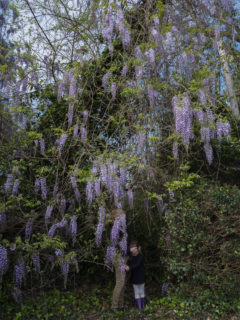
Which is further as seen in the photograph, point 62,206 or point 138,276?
point 62,206

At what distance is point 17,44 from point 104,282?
15.3 ft

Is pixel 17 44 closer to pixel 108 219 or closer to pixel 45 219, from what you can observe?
pixel 45 219

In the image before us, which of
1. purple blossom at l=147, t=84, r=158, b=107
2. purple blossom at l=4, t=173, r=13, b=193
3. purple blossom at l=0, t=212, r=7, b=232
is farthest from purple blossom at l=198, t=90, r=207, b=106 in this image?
purple blossom at l=0, t=212, r=7, b=232

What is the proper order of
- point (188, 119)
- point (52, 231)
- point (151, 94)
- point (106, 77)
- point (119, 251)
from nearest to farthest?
point (188, 119)
point (52, 231)
point (119, 251)
point (151, 94)
point (106, 77)

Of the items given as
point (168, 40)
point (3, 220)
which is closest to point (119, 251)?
point (3, 220)

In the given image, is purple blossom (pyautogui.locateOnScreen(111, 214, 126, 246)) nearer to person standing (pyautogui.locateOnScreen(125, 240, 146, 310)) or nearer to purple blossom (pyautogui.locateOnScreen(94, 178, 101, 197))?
purple blossom (pyautogui.locateOnScreen(94, 178, 101, 197))

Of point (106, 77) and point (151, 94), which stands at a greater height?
point (106, 77)

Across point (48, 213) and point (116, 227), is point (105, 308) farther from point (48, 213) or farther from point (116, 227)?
point (48, 213)

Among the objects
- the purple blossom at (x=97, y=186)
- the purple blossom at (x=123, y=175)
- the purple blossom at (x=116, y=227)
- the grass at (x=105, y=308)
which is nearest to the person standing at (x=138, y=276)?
the grass at (x=105, y=308)

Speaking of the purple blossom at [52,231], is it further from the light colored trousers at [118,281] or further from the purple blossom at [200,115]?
the purple blossom at [200,115]

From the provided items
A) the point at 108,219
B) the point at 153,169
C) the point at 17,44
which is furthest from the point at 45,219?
the point at 17,44

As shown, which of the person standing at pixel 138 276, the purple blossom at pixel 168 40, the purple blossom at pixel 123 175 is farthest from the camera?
the purple blossom at pixel 168 40

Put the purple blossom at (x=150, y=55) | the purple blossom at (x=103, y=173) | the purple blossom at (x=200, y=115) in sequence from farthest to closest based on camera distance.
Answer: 1. the purple blossom at (x=150, y=55)
2. the purple blossom at (x=200, y=115)
3. the purple blossom at (x=103, y=173)

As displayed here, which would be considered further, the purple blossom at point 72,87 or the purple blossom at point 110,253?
the purple blossom at point 72,87
